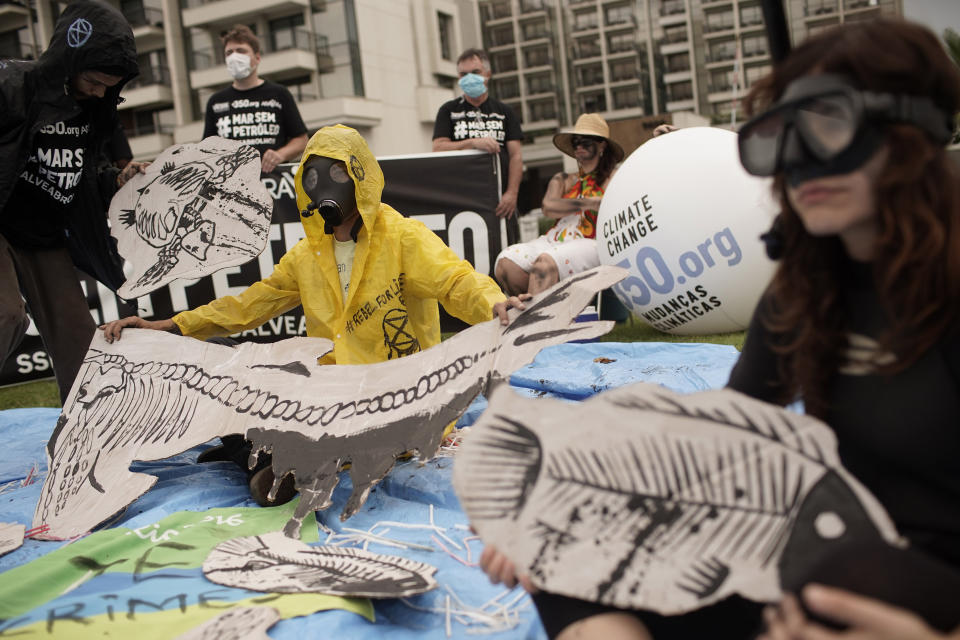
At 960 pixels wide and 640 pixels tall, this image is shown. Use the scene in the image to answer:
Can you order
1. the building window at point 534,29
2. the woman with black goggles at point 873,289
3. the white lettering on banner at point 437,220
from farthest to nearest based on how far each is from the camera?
the building window at point 534,29 < the white lettering on banner at point 437,220 < the woman with black goggles at point 873,289

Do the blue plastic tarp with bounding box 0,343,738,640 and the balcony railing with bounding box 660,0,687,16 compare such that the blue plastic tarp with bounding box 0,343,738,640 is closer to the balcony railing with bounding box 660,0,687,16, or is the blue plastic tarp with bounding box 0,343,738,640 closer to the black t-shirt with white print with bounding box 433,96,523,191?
the black t-shirt with white print with bounding box 433,96,523,191

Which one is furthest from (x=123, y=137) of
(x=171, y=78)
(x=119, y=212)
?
(x=171, y=78)

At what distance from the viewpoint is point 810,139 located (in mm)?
1043

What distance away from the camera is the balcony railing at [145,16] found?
25.3 meters

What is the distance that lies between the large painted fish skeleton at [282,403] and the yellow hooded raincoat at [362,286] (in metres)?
0.24

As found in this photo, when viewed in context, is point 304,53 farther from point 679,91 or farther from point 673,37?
point 673,37

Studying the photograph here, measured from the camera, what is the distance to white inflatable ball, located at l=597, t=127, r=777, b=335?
408 cm

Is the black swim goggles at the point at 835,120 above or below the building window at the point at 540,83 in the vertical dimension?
below

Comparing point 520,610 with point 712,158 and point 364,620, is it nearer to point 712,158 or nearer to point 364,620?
point 364,620

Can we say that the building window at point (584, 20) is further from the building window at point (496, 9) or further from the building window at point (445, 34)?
the building window at point (445, 34)

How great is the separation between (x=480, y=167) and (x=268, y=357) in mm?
3267

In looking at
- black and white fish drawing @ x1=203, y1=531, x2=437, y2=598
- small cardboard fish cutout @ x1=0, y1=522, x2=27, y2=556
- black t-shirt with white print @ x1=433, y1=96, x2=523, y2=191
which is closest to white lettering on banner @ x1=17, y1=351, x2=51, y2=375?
black t-shirt with white print @ x1=433, y1=96, x2=523, y2=191

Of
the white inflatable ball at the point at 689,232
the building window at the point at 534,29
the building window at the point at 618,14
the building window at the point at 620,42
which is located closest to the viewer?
the white inflatable ball at the point at 689,232

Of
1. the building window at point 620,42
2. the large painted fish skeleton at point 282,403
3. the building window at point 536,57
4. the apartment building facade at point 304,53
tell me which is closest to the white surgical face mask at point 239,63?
the large painted fish skeleton at point 282,403
